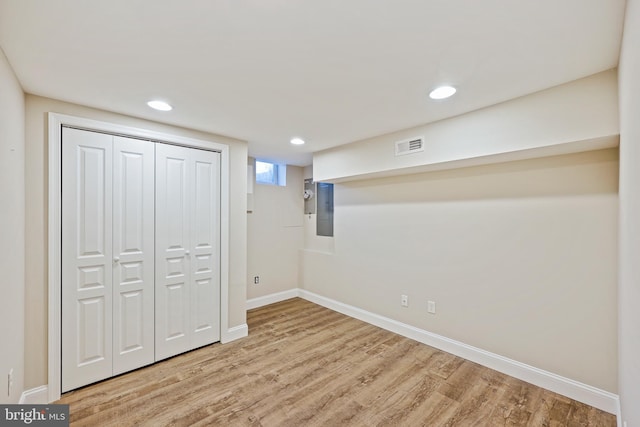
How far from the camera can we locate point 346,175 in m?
3.60

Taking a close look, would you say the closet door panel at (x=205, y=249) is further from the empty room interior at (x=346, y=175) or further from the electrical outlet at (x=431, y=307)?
the electrical outlet at (x=431, y=307)

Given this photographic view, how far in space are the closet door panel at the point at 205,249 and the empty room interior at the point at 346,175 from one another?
0.02 m

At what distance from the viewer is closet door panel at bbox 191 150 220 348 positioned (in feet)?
9.72

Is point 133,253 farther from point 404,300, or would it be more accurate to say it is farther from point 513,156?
point 513,156

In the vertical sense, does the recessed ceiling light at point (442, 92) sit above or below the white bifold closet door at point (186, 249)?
above

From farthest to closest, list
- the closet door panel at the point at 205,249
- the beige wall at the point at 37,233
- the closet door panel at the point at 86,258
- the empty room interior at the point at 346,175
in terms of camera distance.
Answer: the closet door panel at the point at 205,249, the closet door panel at the point at 86,258, the beige wall at the point at 37,233, the empty room interior at the point at 346,175

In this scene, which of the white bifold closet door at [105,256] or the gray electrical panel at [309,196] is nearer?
the white bifold closet door at [105,256]

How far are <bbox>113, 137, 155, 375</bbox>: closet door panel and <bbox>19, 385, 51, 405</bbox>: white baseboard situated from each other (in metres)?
0.44

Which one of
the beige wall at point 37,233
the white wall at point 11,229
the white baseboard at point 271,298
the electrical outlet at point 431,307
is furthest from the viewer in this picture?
the white baseboard at point 271,298

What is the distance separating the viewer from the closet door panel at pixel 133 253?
249 centimetres

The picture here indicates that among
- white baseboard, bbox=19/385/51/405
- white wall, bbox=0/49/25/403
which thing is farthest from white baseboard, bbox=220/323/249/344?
white wall, bbox=0/49/25/403

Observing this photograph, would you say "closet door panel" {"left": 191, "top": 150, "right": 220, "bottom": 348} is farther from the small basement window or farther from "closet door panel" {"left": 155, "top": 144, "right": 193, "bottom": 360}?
the small basement window

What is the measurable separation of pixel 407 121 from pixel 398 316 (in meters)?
2.27

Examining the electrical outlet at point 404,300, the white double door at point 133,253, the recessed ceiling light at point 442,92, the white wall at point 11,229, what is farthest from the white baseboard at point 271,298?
the recessed ceiling light at point 442,92
